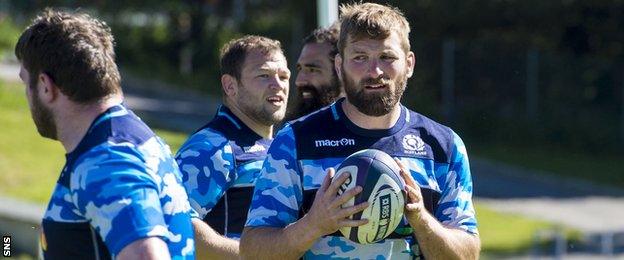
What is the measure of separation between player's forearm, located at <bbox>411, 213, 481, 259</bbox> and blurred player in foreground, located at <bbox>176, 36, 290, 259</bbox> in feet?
3.81

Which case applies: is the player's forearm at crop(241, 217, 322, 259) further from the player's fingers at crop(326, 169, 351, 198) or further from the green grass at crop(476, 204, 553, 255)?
the green grass at crop(476, 204, 553, 255)

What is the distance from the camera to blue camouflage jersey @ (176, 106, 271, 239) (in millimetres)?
6469

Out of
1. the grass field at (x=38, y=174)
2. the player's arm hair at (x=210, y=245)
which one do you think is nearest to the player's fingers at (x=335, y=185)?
the player's arm hair at (x=210, y=245)

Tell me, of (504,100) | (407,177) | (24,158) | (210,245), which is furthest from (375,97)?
(504,100)

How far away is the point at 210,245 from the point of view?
6.15 metres

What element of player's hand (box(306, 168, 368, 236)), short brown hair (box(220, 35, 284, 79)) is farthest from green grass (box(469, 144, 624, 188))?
player's hand (box(306, 168, 368, 236))

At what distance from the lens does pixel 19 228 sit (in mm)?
14750

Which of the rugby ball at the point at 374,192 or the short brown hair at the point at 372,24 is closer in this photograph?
the rugby ball at the point at 374,192

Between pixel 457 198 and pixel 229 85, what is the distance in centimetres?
177

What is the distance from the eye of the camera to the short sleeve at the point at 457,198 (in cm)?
551

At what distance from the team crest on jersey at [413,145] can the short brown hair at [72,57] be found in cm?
138

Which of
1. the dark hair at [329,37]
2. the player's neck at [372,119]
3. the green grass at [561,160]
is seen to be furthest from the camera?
the green grass at [561,160]

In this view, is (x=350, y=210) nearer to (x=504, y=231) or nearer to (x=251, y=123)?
(x=251, y=123)

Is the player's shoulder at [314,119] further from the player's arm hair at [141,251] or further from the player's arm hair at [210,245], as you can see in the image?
the player's arm hair at [141,251]
